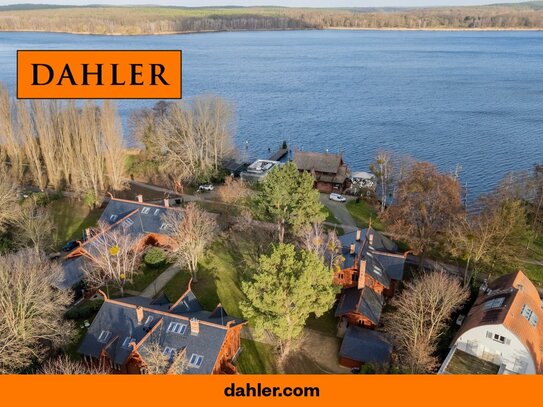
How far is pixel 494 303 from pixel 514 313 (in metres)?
2.40

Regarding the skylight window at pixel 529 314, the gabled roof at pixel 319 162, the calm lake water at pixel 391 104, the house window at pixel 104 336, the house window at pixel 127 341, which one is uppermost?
the calm lake water at pixel 391 104

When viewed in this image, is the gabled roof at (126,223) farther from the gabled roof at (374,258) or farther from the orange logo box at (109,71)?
the gabled roof at (374,258)

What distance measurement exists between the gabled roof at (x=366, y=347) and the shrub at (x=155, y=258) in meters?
22.3

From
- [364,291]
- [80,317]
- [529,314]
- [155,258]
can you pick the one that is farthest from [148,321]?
[529,314]

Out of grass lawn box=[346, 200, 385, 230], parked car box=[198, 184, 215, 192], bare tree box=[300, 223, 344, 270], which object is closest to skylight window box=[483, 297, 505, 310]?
bare tree box=[300, 223, 344, 270]

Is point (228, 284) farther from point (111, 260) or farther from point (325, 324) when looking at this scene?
point (111, 260)

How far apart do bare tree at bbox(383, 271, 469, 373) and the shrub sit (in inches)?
988

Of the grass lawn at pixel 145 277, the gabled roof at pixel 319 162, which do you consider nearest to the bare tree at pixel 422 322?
the grass lawn at pixel 145 277

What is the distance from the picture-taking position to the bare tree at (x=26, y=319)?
1179 inches

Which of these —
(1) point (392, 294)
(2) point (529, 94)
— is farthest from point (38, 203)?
(2) point (529, 94)

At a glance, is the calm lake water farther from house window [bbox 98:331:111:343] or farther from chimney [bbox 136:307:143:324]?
house window [bbox 98:331:111:343]

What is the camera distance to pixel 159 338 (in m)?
32.3

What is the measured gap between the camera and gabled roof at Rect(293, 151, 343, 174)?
7012 cm

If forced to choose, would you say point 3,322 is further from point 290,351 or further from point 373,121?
point 373,121
